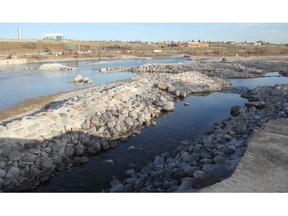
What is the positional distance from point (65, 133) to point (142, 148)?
2.35m

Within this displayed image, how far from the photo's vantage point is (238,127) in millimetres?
9141

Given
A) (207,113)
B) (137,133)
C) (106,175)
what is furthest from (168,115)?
(106,175)

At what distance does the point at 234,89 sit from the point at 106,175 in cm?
1433

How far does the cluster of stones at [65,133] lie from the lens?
6.92 m

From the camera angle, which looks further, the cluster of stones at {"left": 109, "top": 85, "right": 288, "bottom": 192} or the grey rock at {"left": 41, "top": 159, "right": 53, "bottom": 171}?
the grey rock at {"left": 41, "top": 159, "right": 53, "bottom": 171}

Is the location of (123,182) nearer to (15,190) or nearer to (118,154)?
(118,154)

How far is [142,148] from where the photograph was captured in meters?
8.54

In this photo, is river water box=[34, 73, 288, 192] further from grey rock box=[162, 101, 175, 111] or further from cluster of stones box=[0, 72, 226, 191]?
cluster of stones box=[0, 72, 226, 191]

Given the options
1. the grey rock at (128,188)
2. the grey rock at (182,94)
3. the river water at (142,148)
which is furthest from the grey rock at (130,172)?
the grey rock at (182,94)

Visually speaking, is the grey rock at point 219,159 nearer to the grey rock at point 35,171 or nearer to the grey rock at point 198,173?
the grey rock at point 198,173

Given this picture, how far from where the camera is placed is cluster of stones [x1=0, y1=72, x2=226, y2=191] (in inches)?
272

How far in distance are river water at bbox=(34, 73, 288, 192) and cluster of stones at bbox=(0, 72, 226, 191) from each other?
380 mm

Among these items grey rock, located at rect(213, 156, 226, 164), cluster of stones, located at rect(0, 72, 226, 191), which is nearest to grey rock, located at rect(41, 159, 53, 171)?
cluster of stones, located at rect(0, 72, 226, 191)

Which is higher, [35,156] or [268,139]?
[268,139]
